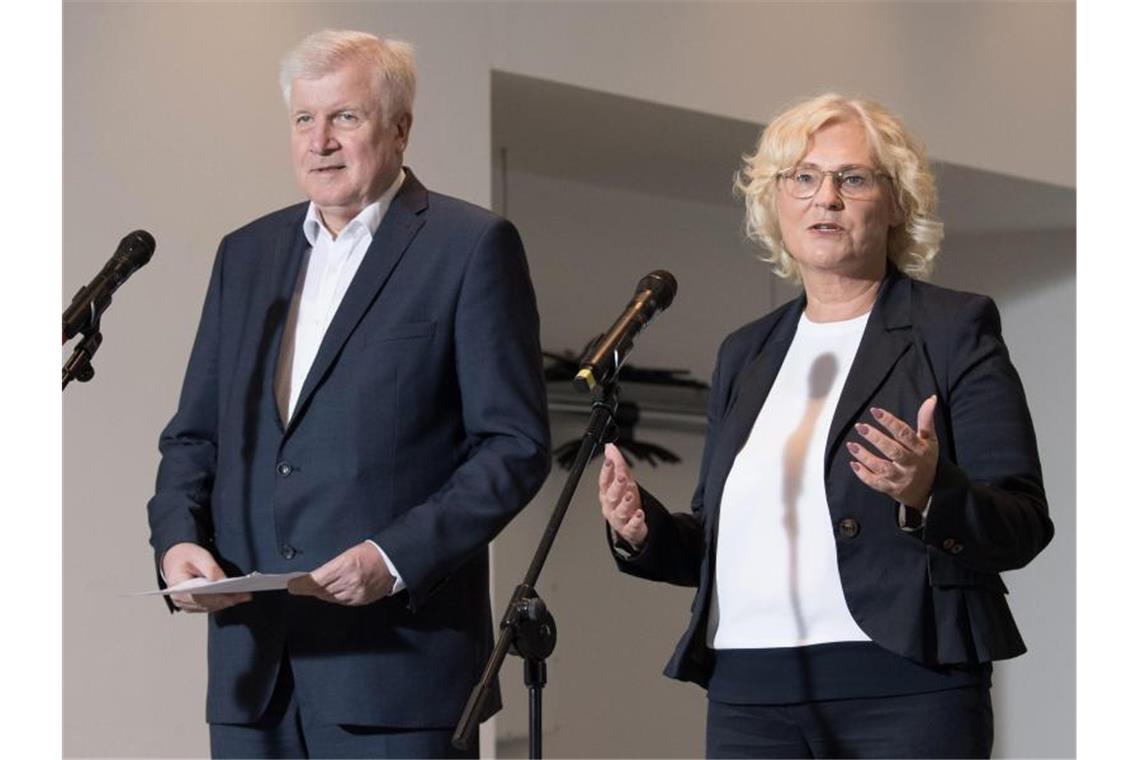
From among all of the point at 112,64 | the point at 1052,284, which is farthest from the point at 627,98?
the point at 1052,284

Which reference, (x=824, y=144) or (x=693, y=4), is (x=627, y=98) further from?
(x=824, y=144)

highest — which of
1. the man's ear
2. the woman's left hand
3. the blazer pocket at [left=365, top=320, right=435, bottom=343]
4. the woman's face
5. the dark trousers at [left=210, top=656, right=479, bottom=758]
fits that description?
the man's ear

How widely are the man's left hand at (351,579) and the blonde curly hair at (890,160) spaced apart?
3.04ft

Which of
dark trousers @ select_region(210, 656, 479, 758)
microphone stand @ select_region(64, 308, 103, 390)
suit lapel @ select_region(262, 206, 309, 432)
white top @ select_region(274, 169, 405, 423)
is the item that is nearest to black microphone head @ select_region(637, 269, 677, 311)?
white top @ select_region(274, 169, 405, 423)

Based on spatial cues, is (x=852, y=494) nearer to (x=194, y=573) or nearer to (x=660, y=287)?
(x=660, y=287)

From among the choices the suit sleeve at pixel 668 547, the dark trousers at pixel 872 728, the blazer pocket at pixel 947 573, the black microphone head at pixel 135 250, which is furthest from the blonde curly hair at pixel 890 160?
the black microphone head at pixel 135 250

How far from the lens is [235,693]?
8.65 feet

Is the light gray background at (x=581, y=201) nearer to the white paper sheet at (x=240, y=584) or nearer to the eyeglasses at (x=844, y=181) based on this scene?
the white paper sheet at (x=240, y=584)

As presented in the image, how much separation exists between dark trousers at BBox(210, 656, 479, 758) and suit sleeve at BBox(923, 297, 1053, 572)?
771 mm

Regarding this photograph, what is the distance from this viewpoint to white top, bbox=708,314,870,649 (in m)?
2.58

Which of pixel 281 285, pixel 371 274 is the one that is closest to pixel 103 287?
pixel 281 285

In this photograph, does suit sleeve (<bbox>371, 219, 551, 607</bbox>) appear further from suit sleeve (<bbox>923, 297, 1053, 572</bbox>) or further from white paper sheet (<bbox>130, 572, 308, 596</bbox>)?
suit sleeve (<bbox>923, 297, 1053, 572</bbox>)

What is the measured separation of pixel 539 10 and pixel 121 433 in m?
2.08

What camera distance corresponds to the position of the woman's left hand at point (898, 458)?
2.30 m
